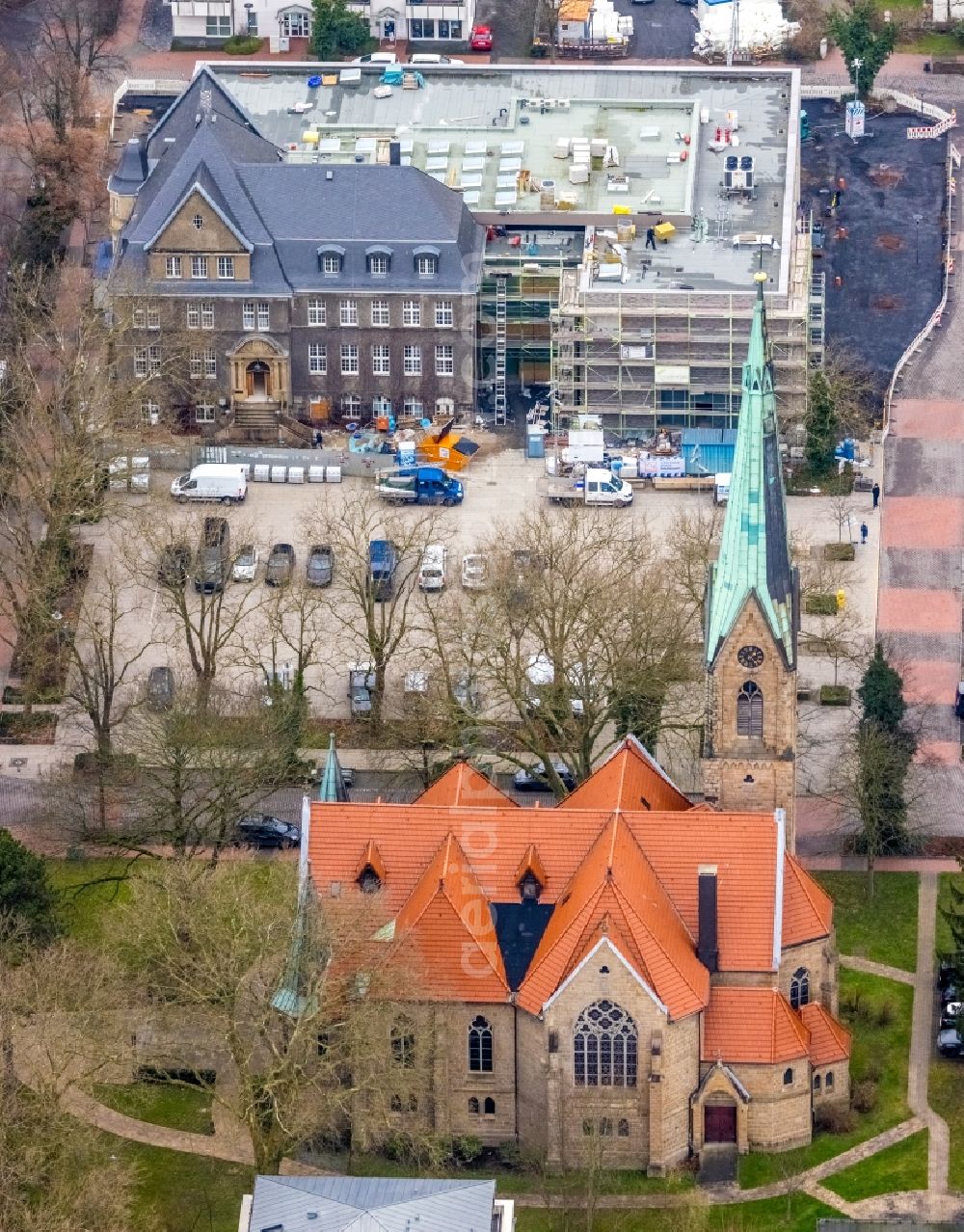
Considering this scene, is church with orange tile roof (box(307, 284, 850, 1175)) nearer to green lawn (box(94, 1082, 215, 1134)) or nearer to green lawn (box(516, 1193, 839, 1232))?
green lawn (box(516, 1193, 839, 1232))

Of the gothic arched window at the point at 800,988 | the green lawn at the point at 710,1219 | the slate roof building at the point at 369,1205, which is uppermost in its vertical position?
the gothic arched window at the point at 800,988

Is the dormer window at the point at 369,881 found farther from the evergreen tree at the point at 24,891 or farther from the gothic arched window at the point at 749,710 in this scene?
the gothic arched window at the point at 749,710

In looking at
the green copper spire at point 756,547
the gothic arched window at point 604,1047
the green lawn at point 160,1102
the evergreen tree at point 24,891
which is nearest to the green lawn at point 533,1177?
the gothic arched window at point 604,1047

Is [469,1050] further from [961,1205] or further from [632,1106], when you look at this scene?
[961,1205]

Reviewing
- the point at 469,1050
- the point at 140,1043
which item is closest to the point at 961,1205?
the point at 469,1050

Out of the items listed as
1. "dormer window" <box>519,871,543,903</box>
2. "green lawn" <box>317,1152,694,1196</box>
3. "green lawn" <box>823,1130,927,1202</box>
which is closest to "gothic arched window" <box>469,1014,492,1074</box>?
"green lawn" <box>317,1152,694,1196</box>

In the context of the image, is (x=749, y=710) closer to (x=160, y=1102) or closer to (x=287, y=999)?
(x=287, y=999)
